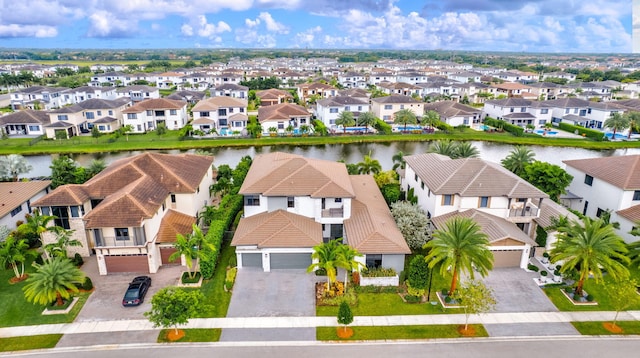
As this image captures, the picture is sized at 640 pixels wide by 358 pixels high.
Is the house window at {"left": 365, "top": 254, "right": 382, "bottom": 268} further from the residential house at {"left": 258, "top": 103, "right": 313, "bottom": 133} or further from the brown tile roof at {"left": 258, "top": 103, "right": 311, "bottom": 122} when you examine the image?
the brown tile roof at {"left": 258, "top": 103, "right": 311, "bottom": 122}

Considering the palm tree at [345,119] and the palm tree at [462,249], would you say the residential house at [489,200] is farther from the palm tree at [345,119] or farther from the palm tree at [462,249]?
the palm tree at [345,119]

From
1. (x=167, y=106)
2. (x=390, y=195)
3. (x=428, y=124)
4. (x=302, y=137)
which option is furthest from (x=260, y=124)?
(x=390, y=195)

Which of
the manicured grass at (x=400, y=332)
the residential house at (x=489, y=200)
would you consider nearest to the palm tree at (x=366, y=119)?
the residential house at (x=489, y=200)

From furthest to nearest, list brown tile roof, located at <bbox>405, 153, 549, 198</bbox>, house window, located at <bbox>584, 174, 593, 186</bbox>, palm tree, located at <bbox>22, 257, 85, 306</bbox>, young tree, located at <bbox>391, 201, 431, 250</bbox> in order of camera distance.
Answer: house window, located at <bbox>584, 174, 593, 186</bbox> < brown tile roof, located at <bbox>405, 153, 549, 198</bbox> < young tree, located at <bbox>391, 201, 431, 250</bbox> < palm tree, located at <bbox>22, 257, 85, 306</bbox>

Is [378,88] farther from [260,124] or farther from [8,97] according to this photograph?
[8,97]

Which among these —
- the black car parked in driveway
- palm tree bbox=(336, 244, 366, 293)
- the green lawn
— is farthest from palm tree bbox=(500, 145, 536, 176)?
the green lawn
